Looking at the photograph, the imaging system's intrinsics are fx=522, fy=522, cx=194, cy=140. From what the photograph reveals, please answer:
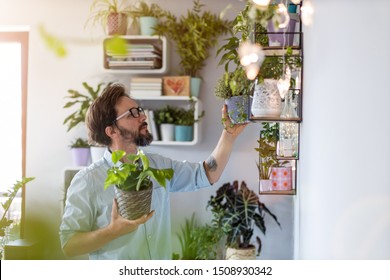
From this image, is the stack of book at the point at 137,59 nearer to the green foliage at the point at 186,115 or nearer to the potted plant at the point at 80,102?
the potted plant at the point at 80,102

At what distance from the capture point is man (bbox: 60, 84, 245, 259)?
1.56 metres

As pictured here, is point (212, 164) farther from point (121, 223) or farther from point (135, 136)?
point (121, 223)

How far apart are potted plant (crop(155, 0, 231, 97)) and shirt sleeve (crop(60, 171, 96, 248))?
0.64 metres

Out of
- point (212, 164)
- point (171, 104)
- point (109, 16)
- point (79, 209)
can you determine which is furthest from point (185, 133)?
point (79, 209)

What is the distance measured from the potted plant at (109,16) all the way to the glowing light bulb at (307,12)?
0.83m

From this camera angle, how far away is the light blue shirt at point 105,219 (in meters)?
1.56

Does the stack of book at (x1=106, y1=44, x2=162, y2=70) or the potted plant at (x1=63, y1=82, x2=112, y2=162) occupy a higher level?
the stack of book at (x1=106, y1=44, x2=162, y2=70)

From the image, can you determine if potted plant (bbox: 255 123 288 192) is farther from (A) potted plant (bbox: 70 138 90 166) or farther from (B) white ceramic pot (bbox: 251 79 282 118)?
(A) potted plant (bbox: 70 138 90 166)

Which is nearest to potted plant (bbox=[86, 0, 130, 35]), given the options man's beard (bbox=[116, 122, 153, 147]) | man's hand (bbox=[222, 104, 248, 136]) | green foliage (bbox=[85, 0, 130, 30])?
green foliage (bbox=[85, 0, 130, 30])

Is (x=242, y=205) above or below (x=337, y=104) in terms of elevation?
below
